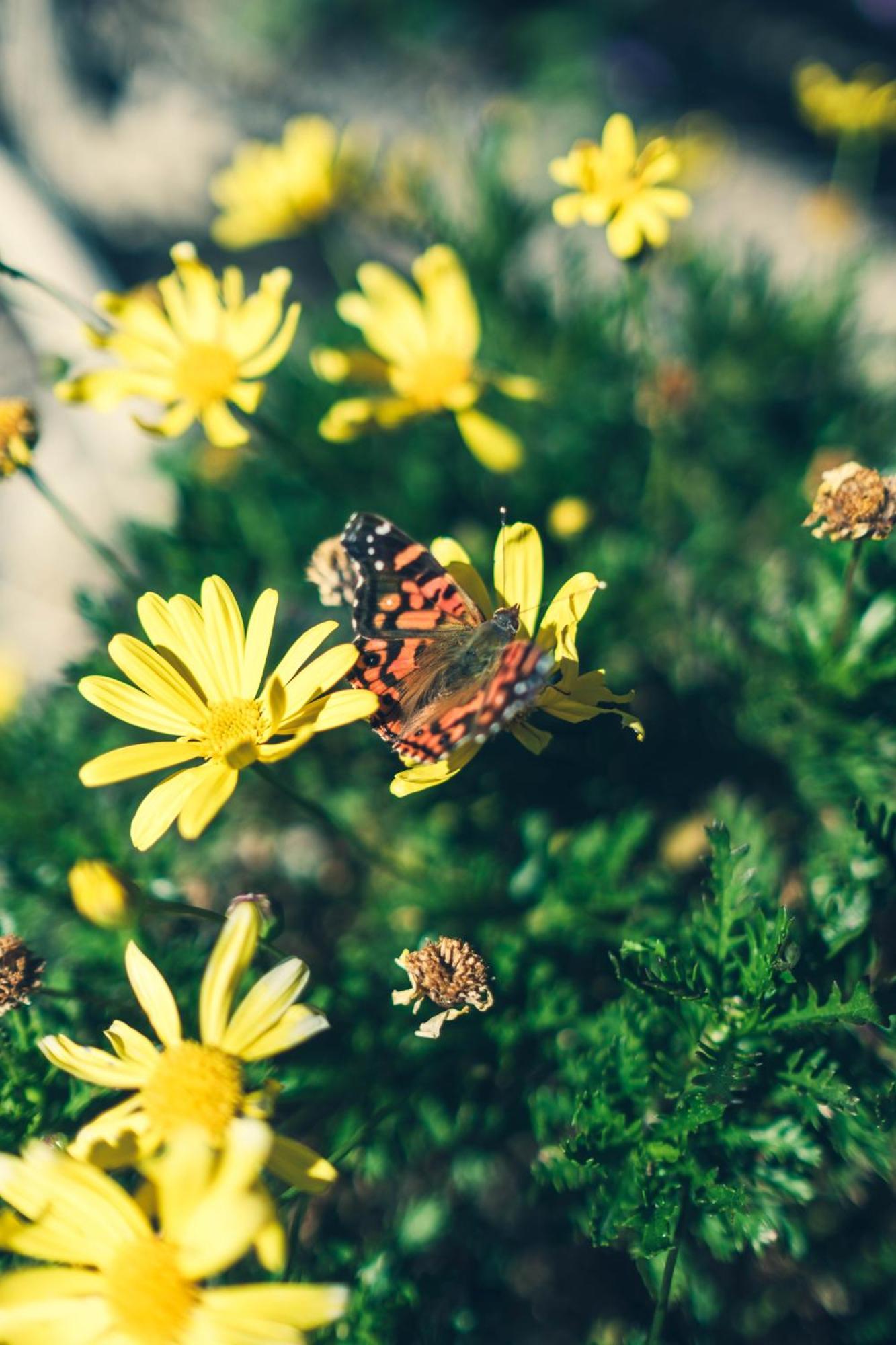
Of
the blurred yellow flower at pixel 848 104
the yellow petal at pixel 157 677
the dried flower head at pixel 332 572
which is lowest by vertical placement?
the yellow petal at pixel 157 677

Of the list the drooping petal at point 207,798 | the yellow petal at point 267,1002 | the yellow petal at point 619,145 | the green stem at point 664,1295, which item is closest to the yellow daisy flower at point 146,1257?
the yellow petal at point 267,1002

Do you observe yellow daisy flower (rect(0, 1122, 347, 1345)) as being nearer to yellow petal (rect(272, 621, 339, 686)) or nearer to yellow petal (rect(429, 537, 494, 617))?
yellow petal (rect(272, 621, 339, 686))

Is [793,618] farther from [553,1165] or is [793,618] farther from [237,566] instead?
[237,566]

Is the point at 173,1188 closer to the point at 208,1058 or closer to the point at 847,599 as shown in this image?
the point at 208,1058

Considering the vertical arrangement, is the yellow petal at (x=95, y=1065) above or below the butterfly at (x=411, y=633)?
below

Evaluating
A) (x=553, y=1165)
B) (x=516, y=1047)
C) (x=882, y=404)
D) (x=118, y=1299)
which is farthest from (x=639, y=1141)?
(x=882, y=404)

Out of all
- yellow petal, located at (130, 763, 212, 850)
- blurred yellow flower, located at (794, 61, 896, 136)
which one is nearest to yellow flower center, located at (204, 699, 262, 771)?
yellow petal, located at (130, 763, 212, 850)

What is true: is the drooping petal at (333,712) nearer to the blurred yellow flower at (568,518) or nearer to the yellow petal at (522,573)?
the yellow petal at (522,573)
